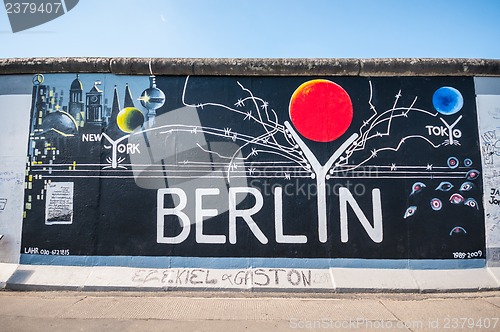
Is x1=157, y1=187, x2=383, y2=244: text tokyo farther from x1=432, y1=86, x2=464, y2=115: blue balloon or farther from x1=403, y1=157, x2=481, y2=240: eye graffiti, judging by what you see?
x1=432, y1=86, x2=464, y2=115: blue balloon

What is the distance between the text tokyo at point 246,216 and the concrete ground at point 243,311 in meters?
0.93

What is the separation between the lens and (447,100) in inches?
239

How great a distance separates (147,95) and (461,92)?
565 cm

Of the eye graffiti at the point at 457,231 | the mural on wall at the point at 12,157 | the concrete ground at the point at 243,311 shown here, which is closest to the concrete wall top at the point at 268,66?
the mural on wall at the point at 12,157

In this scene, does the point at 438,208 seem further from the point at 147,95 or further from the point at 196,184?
the point at 147,95

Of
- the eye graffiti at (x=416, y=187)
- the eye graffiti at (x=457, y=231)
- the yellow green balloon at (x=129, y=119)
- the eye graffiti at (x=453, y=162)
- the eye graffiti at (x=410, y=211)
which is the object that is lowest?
the eye graffiti at (x=457, y=231)

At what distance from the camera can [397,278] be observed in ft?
18.0

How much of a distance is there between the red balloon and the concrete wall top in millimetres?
283

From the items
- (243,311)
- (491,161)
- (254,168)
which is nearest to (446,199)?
(491,161)

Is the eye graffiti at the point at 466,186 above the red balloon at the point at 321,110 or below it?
below

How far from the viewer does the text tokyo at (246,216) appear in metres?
5.79

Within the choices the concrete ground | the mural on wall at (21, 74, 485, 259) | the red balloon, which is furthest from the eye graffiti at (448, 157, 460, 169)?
the concrete ground

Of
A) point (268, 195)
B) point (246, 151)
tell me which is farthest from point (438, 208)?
point (246, 151)

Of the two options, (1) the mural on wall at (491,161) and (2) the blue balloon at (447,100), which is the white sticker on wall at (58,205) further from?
(1) the mural on wall at (491,161)
